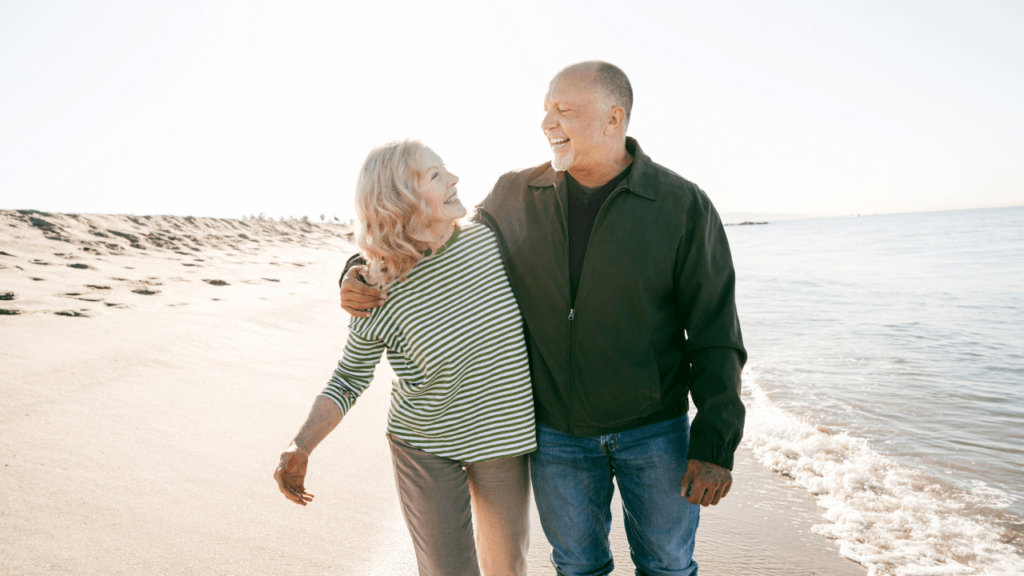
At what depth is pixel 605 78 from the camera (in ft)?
6.84

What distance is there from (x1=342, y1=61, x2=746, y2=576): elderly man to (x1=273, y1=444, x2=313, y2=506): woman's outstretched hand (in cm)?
49

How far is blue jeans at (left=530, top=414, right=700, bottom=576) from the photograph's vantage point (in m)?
2.04

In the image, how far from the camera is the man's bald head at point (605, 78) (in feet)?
6.81

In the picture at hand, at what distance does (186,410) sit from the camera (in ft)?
12.9

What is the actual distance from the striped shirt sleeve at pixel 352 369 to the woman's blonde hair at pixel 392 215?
232mm

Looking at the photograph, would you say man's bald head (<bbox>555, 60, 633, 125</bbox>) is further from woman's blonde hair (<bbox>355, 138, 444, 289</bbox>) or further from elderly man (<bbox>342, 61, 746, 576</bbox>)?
woman's blonde hair (<bbox>355, 138, 444, 289</bbox>)

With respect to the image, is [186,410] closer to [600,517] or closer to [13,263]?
[600,517]

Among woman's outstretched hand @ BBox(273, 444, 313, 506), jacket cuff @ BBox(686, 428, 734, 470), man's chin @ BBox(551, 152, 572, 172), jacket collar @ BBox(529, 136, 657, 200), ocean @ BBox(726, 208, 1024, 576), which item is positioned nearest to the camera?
woman's outstretched hand @ BBox(273, 444, 313, 506)

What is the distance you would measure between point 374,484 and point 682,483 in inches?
83.9

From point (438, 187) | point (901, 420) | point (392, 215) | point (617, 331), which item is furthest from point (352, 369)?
point (901, 420)

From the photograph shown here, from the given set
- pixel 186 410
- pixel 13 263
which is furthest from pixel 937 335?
pixel 13 263

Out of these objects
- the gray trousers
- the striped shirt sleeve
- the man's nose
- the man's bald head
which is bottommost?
the gray trousers

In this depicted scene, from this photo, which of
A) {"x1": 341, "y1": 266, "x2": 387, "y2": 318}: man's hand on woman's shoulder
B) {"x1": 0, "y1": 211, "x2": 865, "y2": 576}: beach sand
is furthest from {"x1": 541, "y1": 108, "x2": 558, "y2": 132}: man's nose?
{"x1": 0, "y1": 211, "x2": 865, "y2": 576}: beach sand

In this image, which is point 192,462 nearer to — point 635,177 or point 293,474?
point 293,474
